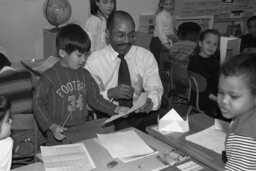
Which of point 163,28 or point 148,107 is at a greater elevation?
point 163,28

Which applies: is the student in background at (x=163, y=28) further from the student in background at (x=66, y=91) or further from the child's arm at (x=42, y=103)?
the child's arm at (x=42, y=103)

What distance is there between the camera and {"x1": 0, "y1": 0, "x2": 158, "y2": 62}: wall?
13.5 ft

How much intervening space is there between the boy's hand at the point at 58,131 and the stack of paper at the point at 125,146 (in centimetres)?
32

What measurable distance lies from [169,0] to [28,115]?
3.59 m

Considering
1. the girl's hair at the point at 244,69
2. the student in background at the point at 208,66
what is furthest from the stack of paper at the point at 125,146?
the student in background at the point at 208,66

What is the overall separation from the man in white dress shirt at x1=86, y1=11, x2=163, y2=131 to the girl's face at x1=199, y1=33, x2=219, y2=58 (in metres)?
1.02

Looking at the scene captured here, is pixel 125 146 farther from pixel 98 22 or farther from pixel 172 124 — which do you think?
pixel 98 22

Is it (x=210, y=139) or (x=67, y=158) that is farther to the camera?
(x=210, y=139)

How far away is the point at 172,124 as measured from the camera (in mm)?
1937

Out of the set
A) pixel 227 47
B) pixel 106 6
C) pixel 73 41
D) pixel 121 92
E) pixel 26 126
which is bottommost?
pixel 26 126

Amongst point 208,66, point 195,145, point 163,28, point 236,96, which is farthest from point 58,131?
point 163,28

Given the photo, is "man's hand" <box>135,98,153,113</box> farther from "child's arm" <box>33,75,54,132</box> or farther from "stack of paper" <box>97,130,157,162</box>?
"child's arm" <box>33,75,54,132</box>

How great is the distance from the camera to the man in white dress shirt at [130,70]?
96.0 inches

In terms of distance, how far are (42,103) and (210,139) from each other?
3.39ft
